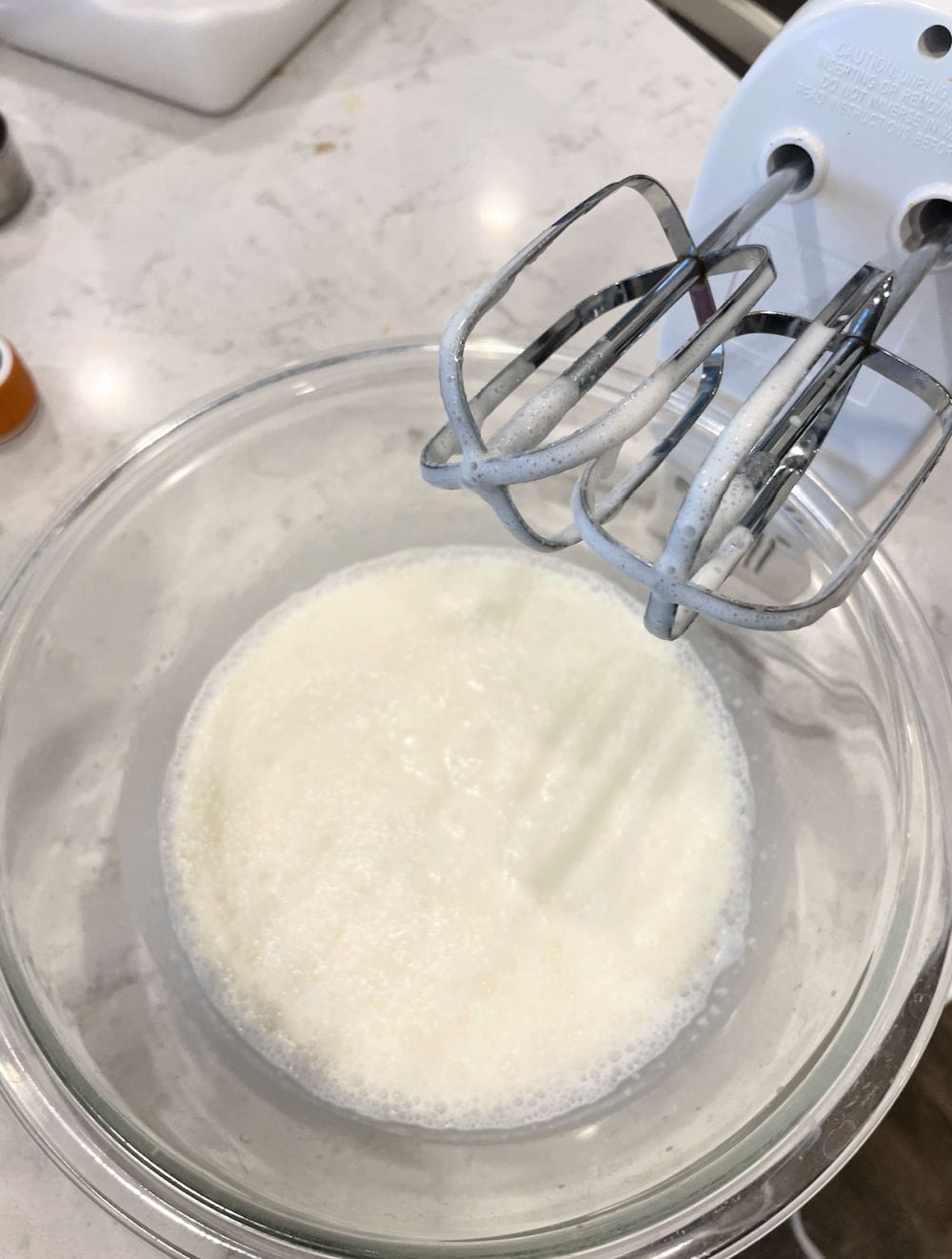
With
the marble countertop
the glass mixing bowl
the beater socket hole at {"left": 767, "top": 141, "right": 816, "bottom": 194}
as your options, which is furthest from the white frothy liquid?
the beater socket hole at {"left": 767, "top": 141, "right": 816, "bottom": 194}

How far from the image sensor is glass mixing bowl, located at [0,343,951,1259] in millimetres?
439

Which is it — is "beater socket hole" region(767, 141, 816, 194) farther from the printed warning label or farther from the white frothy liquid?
the white frothy liquid

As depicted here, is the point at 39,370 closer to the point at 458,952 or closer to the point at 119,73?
the point at 119,73

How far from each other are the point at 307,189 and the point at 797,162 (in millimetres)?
493

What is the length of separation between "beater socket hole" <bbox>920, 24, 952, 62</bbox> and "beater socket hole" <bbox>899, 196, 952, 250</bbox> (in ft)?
0.18

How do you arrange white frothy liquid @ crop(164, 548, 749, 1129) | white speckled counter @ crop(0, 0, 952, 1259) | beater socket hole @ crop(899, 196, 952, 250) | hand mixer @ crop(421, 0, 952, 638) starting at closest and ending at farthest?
hand mixer @ crop(421, 0, 952, 638) → beater socket hole @ crop(899, 196, 952, 250) → white frothy liquid @ crop(164, 548, 749, 1129) → white speckled counter @ crop(0, 0, 952, 1259)

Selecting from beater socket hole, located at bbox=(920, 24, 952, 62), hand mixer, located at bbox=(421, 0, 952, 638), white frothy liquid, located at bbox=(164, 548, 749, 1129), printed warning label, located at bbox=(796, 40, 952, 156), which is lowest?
white frothy liquid, located at bbox=(164, 548, 749, 1129)

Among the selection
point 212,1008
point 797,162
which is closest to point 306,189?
point 797,162

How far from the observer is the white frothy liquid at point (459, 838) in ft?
1.76

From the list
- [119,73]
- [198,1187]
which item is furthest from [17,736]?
[119,73]

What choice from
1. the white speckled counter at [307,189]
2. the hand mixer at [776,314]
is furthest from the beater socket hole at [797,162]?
the white speckled counter at [307,189]

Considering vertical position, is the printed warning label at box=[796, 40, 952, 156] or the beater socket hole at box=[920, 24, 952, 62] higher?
the beater socket hole at box=[920, 24, 952, 62]

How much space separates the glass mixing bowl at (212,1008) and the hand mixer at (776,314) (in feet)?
0.53

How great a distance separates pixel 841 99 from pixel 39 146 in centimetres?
70
